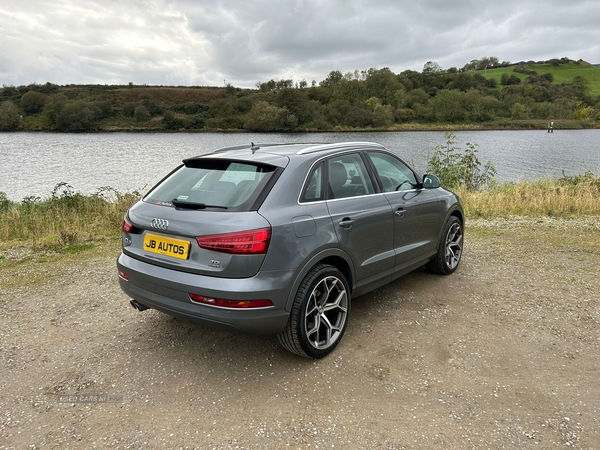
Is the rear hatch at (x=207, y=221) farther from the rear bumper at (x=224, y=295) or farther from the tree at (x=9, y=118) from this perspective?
the tree at (x=9, y=118)

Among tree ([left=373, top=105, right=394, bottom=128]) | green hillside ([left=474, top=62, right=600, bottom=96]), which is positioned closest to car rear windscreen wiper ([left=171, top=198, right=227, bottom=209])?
tree ([left=373, top=105, right=394, bottom=128])

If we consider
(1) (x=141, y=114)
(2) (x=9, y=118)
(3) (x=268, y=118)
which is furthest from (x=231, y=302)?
(2) (x=9, y=118)

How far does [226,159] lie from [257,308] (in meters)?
1.23

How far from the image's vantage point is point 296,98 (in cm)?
5475

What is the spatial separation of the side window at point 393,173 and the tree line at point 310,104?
47.1m

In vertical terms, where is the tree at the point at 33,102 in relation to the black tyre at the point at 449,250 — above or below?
above

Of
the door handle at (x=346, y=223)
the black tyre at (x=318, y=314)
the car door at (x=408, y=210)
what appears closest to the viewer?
the black tyre at (x=318, y=314)

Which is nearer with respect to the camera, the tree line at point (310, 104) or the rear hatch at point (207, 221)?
the rear hatch at point (207, 221)

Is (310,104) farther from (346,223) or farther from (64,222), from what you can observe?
(346,223)

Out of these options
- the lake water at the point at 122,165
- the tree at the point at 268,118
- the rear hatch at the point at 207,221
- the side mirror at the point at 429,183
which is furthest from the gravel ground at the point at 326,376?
the tree at the point at 268,118

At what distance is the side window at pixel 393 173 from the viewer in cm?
395

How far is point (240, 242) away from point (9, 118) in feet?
200

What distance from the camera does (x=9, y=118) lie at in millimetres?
49719

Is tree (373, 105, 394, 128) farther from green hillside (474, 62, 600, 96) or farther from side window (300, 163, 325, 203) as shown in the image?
side window (300, 163, 325, 203)
